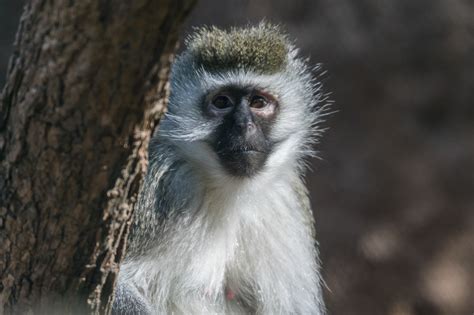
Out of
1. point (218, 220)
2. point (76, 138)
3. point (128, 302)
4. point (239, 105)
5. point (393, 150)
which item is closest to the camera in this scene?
point (76, 138)

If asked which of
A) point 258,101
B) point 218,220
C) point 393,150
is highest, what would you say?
point 393,150

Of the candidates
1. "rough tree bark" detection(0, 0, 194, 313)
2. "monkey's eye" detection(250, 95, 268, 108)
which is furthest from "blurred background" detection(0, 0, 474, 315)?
"rough tree bark" detection(0, 0, 194, 313)

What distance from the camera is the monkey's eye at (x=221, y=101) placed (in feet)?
11.1

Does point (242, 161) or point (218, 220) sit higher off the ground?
point (242, 161)

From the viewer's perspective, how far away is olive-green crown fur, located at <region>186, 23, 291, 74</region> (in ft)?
11.4

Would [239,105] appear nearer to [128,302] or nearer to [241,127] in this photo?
[241,127]

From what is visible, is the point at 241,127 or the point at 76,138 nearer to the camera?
the point at 76,138

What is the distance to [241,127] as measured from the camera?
3.15m

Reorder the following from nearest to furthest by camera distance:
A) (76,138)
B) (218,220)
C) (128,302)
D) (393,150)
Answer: (76,138) < (128,302) < (218,220) < (393,150)

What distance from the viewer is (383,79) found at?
6.16m

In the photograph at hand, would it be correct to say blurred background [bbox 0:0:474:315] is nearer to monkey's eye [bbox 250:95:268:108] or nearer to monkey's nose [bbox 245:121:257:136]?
monkey's eye [bbox 250:95:268:108]

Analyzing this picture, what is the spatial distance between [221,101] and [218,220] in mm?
531

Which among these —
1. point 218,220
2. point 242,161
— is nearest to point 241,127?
point 242,161

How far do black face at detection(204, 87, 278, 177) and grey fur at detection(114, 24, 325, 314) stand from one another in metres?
0.05
